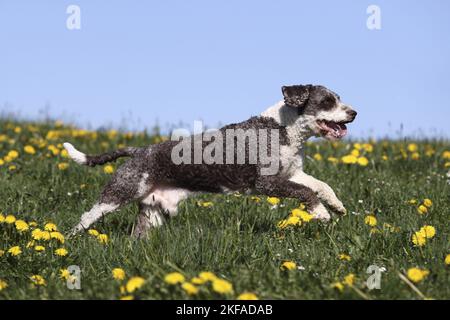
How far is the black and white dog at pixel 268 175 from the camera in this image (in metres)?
6.30

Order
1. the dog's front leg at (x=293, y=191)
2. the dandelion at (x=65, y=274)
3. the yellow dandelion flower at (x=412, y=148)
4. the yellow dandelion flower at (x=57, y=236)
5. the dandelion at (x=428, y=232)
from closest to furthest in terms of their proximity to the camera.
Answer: the dandelion at (x=65, y=274), the dandelion at (x=428, y=232), the yellow dandelion flower at (x=57, y=236), the dog's front leg at (x=293, y=191), the yellow dandelion flower at (x=412, y=148)

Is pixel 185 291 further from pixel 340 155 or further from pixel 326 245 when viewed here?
pixel 340 155

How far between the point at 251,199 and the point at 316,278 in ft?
9.24

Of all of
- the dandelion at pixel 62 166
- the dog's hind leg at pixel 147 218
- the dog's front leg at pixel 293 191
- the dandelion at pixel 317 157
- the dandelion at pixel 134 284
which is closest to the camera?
the dandelion at pixel 134 284

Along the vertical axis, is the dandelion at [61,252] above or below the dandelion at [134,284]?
below

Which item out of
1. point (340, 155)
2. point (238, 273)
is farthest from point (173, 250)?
point (340, 155)

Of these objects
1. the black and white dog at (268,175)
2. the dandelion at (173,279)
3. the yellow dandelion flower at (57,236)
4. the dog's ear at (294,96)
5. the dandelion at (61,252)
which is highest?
the dog's ear at (294,96)

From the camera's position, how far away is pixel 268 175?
6.30 m

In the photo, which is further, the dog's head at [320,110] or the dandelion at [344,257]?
the dog's head at [320,110]

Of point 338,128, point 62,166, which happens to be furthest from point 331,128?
point 62,166

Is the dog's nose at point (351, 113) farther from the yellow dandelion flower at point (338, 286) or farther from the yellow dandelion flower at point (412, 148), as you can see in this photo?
the yellow dandelion flower at point (412, 148)

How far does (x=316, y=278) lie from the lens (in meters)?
4.58

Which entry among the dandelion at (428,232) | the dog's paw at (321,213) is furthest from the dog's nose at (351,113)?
the dandelion at (428,232)

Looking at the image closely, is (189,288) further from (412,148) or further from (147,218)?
(412,148)
